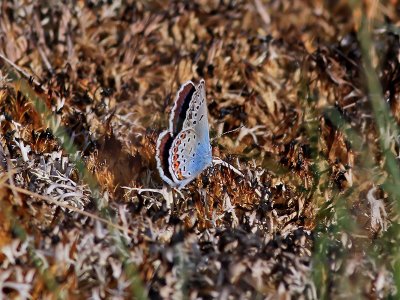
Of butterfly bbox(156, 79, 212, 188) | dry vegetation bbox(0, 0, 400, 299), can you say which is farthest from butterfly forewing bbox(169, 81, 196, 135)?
dry vegetation bbox(0, 0, 400, 299)

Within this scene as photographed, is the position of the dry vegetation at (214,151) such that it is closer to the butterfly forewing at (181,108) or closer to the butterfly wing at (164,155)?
the butterfly wing at (164,155)

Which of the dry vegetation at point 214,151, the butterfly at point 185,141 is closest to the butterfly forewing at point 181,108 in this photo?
the butterfly at point 185,141

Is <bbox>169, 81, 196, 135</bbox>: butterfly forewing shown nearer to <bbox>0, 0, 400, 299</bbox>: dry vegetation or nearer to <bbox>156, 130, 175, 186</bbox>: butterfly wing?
<bbox>156, 130, 175, 186</bbox>: butterfly wing

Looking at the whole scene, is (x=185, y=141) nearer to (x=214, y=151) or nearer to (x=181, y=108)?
(x=181, y=108)

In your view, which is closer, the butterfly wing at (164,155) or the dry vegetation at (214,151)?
the dry vegetation at (214,151)

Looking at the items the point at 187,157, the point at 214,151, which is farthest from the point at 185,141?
the point at 214,151

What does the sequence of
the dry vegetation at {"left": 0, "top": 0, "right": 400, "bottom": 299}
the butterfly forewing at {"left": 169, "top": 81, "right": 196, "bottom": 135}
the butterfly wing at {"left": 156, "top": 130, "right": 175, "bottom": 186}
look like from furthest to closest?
the butterfly forewing at {"left": 169, "top": 81, "right": 196, "bottom": 135} < the butterfly wing at {"left": 156, "top": 130, "right": 175, "bottom": 186} < the dry vegetation at {"left": 0, "top": 0, "right": 400, "bottom": 299}
